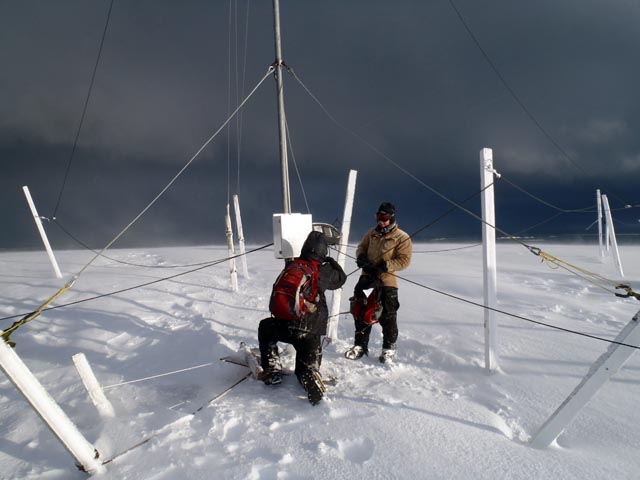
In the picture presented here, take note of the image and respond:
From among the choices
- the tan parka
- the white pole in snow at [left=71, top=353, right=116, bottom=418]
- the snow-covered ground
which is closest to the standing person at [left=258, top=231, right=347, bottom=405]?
the snow-covered ground

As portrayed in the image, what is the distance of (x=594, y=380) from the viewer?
2258 mm

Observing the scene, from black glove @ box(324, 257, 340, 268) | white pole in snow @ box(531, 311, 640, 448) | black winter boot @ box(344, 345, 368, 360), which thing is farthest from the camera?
black winter boot @ box(344, 345, 368, 360)

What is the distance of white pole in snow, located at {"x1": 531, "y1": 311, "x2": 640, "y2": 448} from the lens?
2084mm

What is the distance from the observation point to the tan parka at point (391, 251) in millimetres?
4322

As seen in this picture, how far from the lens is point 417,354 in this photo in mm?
4750

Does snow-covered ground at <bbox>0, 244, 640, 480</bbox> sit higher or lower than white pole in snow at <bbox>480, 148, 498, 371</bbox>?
lower

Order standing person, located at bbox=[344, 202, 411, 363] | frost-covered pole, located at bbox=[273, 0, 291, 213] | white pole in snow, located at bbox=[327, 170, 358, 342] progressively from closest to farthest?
frost-covered pole, located at bbox=[273, 0, 291, 213]
standing person, located at bbox=[344, 202, 411, 363]
white pole in snow, located at bbox=[327, 170, 358, 342]

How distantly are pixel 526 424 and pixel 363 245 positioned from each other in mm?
2867

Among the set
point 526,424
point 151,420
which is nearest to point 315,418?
point 151,420

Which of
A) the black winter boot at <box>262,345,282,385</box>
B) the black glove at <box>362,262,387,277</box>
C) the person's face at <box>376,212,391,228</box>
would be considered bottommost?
the black winter boot at <box>262,345,282,385</box>

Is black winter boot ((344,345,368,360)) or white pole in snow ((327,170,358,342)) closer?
black winter boot ((344,345,368,360))

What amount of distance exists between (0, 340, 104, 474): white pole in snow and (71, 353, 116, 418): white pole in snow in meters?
1.00

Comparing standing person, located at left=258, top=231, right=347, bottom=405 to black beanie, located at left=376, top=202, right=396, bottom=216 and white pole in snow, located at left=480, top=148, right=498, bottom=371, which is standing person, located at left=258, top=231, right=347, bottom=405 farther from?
white pole in snow, located at left=480, top=148, right=498, bottom=371

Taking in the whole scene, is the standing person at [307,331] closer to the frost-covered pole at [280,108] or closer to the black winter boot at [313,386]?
the black winter boot at [313,386]
